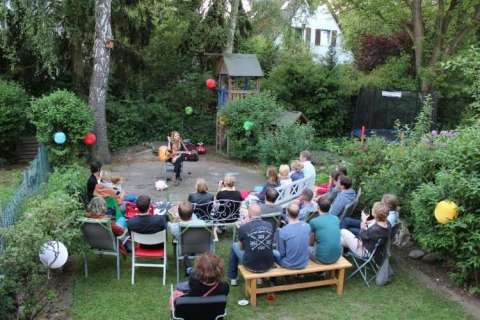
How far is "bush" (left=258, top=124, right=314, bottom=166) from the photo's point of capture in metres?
11.3

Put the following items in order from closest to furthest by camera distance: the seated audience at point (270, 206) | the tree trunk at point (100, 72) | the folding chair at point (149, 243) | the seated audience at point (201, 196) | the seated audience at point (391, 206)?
the folding chair at point (149, 243)
the seated audience at point (391, 206)
the seated audience at point (270, 206)
the seated audience at point (201, 196)
the tree trunk at point (100, 72)

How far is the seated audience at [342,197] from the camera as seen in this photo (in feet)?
23.3

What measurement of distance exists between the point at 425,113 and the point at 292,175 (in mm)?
2670

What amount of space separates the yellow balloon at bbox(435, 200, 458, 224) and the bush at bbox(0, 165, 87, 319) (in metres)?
4.23

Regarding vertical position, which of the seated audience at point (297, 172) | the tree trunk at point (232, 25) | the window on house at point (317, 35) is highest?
the window on house at point (317, 35)

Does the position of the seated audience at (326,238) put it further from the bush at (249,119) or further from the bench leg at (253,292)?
the bush at (249,119)

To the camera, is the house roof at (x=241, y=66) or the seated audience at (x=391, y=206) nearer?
the seated audience at (x=391, y=206)

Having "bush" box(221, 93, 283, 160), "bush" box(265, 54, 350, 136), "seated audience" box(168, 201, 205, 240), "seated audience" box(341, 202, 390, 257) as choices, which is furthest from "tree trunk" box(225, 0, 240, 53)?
"seated audience" box(341, 202, 390, 257)

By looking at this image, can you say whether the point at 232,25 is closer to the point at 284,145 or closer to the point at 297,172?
the point at 284,145

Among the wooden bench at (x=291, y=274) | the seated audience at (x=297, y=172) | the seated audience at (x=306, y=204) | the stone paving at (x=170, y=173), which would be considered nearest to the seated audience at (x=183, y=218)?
the wooden bench at (x=291, y=274)

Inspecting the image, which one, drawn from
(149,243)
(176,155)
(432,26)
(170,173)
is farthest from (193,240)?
(432,26)

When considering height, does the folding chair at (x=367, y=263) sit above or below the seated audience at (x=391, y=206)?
below

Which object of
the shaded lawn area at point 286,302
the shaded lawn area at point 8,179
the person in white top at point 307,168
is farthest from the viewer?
the shaded lawn area at point 8,179

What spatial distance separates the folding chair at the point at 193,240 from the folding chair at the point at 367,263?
191 centimetres
